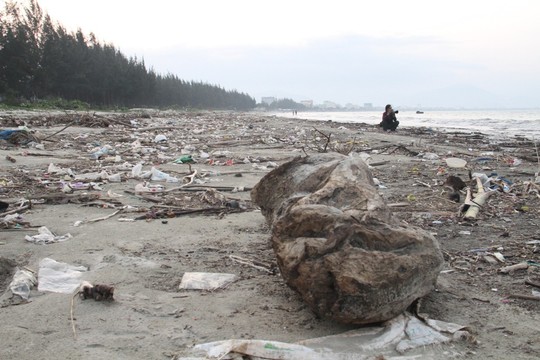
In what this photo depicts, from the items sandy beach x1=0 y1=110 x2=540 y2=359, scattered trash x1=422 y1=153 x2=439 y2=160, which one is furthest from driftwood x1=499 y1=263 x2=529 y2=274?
scattered trash x1=422 y1=153 x2=439 y2=160

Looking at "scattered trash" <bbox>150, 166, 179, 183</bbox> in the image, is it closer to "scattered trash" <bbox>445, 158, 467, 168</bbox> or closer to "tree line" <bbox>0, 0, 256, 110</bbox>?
"scattered trash" <bbox>445, 158, 467, 168</bbox>

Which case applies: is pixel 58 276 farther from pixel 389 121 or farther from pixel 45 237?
pixel 389 121

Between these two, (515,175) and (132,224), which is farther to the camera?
(515,175)

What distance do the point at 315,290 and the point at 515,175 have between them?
6.23m

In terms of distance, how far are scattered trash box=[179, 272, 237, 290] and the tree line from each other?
3168 centimetres

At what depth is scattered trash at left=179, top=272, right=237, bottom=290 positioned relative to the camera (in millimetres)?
2742

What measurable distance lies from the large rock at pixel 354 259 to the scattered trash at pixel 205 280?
1.79 feet

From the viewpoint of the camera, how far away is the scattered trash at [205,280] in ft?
9.00

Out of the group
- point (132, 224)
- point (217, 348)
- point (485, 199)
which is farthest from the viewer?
point (485, 199)

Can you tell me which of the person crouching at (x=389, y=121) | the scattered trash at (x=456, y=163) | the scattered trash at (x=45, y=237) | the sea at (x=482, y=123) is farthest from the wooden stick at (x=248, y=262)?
the sea at (x=482, y=123)

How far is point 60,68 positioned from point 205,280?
143 feet

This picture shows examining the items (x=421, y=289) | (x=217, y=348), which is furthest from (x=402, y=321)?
(x=217, y=348)

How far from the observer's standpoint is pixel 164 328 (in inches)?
87.6

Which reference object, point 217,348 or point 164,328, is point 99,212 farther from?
point 217,348
